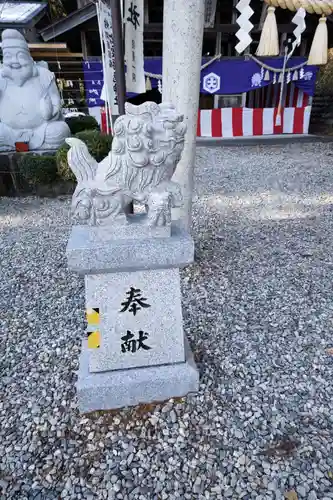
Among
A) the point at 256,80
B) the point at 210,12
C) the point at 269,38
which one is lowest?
the point at 256,80

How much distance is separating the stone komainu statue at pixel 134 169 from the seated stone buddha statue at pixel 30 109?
4596mm

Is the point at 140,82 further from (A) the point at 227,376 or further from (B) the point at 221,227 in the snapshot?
(A) the point at 227,376

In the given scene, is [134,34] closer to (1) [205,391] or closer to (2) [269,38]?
(1) [205,391]

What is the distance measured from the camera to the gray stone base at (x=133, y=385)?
69.1 inches

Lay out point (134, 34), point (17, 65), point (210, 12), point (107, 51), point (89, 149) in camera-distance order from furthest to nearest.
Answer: point (210, 12) < point (17, 65) < point (89, 149) < point (107, 51) < point (134, 34)

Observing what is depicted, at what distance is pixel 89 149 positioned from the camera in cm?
508

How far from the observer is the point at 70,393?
191cm

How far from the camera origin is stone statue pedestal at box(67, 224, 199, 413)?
1529 millimetres

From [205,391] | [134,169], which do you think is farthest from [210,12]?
[205,391]

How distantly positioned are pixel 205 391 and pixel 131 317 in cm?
65

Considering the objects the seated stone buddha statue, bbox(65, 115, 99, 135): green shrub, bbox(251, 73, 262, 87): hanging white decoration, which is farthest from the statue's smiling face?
bbox(251, 73, 262, 87): hanging white decoration

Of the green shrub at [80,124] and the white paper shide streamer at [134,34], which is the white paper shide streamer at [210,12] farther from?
the white paper shide streamer at [134,34]

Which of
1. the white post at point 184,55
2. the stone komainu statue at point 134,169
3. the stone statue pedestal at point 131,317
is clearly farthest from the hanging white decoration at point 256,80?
the stone statue pedestal at point 131,317

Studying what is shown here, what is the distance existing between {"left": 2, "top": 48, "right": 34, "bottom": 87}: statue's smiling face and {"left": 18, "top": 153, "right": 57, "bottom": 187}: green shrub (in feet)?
4.49
